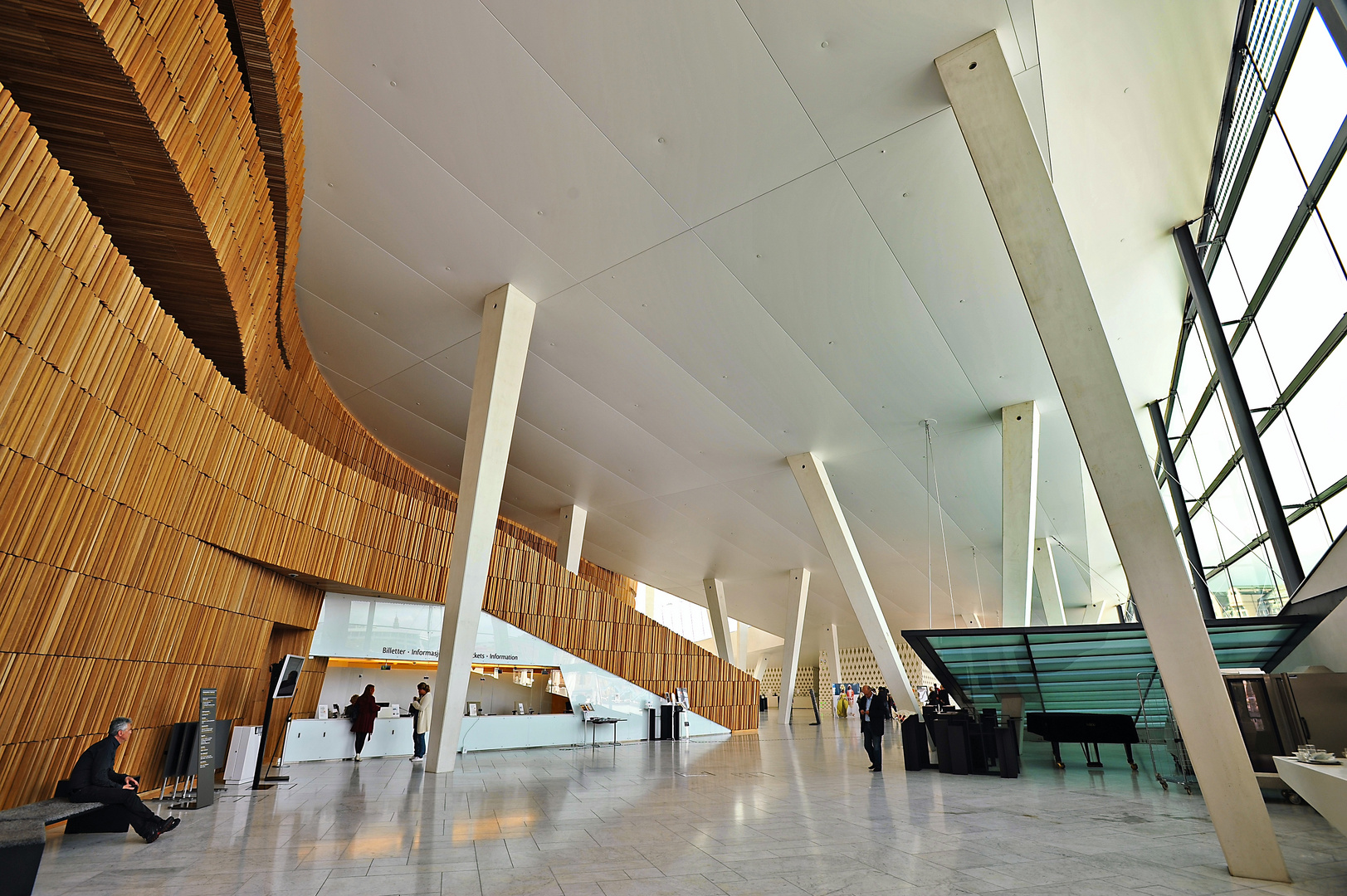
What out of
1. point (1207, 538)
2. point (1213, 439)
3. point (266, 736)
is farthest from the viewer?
point (1207, 538)

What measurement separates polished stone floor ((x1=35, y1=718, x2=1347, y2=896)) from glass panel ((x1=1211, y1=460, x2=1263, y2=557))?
17.8 feet

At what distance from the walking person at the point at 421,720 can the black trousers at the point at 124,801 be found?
22.4ft

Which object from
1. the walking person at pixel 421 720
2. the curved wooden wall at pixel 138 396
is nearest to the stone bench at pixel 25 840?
the curved wooden wall at pixel 138 396

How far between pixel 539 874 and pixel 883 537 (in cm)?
1924

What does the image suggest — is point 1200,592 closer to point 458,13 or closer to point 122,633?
point 458,13

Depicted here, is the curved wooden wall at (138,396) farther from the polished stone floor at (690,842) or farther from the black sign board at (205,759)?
the polished stone floor at (690,842)

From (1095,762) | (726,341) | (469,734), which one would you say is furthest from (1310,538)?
(469,734)

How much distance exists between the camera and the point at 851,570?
15812 millimetres

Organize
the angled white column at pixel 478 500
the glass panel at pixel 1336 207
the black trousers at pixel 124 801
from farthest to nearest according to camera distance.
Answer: the angled white column at pixel 478 500 < the glass panel at pixel 1336 207 < the black trousers at pixel 124 801

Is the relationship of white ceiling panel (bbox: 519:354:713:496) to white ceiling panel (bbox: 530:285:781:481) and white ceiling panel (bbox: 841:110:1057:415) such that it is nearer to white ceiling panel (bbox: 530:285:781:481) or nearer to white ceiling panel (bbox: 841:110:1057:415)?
white ceiling panel (bbox: 530:285:781:481)

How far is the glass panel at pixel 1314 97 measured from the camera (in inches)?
237

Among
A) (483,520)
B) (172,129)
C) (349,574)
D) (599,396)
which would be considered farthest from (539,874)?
(599,396)

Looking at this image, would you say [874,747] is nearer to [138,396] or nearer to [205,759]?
[205,759]

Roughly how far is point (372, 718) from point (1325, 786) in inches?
473
